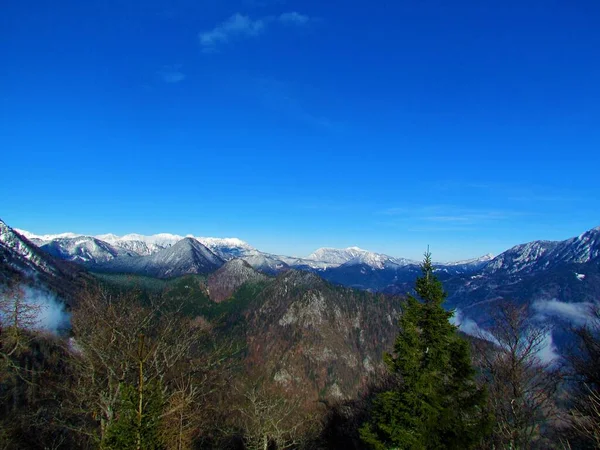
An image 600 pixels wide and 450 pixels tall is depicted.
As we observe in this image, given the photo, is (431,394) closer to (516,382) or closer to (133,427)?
(516,382)

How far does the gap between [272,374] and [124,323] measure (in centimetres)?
18369

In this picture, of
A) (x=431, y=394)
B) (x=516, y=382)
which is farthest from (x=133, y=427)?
(x=516, y=382)

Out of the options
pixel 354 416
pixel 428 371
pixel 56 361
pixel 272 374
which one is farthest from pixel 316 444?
pixel 272 374

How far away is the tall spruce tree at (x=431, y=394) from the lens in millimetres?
19094

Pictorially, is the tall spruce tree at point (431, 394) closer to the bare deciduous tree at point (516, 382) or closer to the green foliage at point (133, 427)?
the bare deciduous tree at point (516, 382)

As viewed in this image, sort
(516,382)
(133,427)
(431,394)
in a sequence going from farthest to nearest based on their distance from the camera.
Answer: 1. (516,382)
2. (431,394)
3. (133,427)

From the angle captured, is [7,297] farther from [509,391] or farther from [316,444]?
[509,391]

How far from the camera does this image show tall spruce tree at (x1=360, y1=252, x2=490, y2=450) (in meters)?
19.1

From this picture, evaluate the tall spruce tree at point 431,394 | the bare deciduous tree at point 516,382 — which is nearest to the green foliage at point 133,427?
the tall spruce tree at point 431,394

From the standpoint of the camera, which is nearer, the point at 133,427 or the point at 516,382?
the point at 133,427

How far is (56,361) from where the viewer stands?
99375 mm

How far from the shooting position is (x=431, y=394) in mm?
19281

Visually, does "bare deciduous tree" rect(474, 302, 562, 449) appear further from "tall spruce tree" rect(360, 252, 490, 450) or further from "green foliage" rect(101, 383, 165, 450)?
"green foliage" rect(101, 383, 165, 450)

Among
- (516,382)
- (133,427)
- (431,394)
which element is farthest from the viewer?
(516,382)
